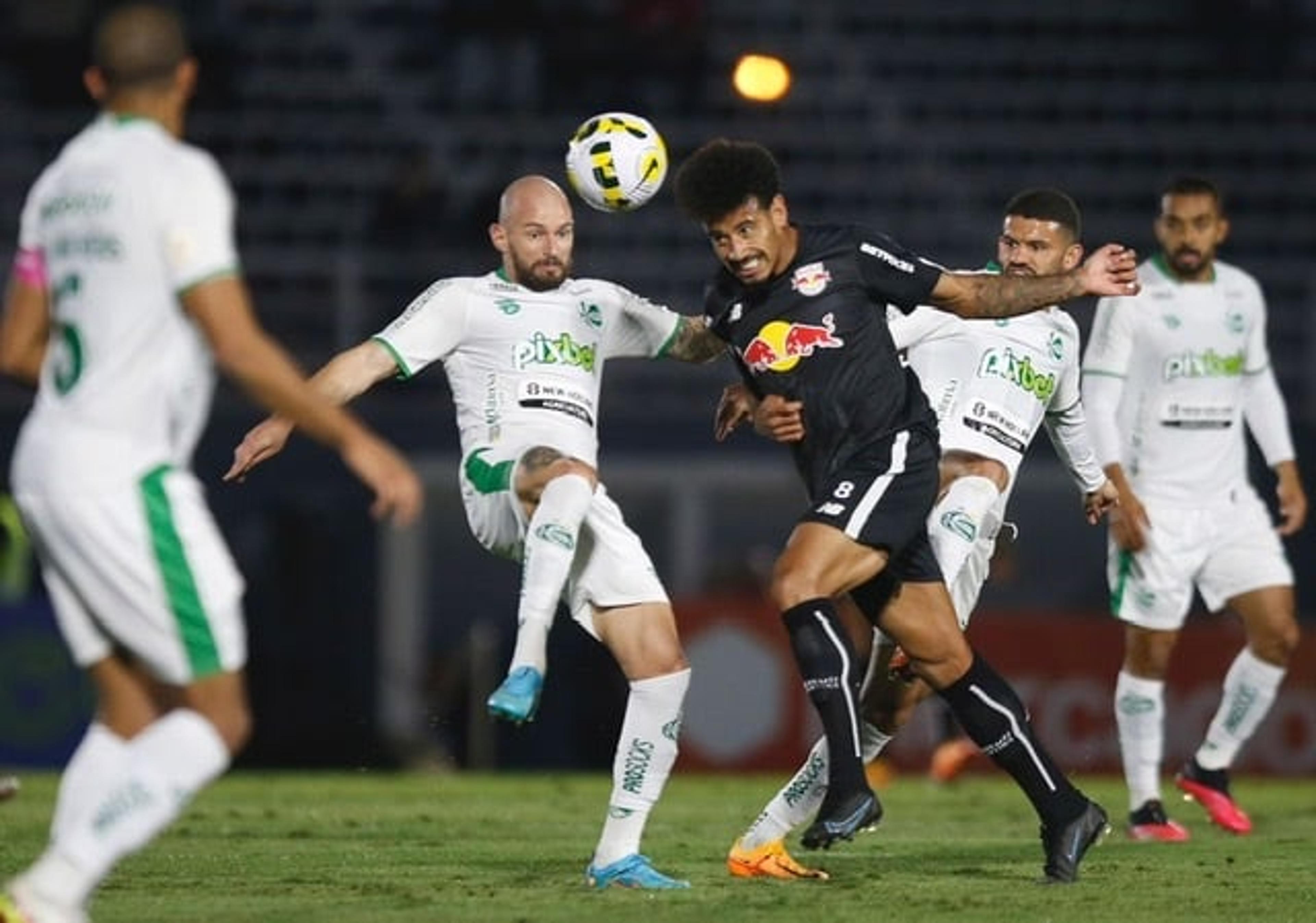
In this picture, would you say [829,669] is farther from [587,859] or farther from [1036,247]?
[1036,247]

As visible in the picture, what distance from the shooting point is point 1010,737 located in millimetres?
9062

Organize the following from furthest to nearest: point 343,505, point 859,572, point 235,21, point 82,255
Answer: point 235,21, point 343,505, point 859,572, point 82,255

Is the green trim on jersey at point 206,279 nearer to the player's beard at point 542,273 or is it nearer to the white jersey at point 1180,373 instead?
the player's beard at point 542,273

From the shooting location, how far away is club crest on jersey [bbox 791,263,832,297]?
897cm

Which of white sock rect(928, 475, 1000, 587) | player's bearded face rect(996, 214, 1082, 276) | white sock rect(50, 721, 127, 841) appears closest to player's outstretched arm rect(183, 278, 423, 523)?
white sock rect(50, 721, 127, 841)

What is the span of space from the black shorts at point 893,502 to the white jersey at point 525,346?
3.57 feet

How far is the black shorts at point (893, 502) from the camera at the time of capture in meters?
8.86

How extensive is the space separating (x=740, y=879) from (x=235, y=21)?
45.9 feet

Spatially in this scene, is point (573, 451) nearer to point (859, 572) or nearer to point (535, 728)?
point (859, 572)

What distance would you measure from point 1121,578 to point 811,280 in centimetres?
404

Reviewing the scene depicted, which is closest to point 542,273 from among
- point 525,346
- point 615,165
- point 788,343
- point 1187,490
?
point 525,346

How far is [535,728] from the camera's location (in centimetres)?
1866

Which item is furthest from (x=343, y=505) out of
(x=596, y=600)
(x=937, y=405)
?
(x=596, y=600)

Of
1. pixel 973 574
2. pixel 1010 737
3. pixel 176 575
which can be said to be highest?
pixel 176 575
